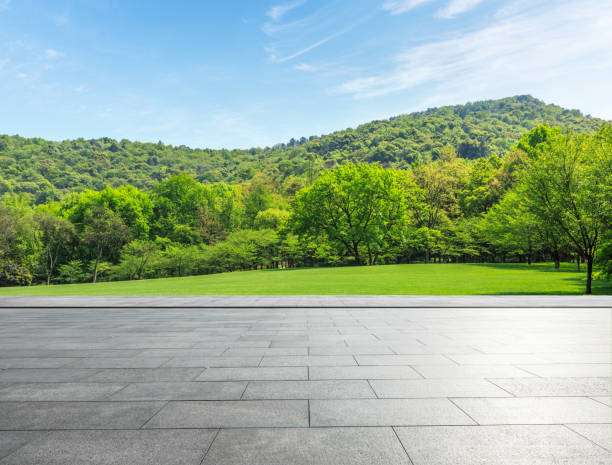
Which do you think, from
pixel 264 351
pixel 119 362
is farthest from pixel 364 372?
pixel 119 362

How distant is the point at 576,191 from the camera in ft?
68.6

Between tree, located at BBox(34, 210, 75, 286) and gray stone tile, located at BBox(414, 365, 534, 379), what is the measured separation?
5426 centimetres

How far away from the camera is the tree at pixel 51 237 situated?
47344 millimetres

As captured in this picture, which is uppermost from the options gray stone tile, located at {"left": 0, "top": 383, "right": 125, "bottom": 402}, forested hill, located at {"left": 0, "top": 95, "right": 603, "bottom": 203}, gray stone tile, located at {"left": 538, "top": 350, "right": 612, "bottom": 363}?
forested hill, located at {"left": 0, "top": 95, "right": 603, "bottom": 203}

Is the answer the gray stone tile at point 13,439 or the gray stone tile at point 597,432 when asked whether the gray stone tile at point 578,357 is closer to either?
the gray stone tile at point 597,432

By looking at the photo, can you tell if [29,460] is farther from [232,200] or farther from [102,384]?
[232,200]

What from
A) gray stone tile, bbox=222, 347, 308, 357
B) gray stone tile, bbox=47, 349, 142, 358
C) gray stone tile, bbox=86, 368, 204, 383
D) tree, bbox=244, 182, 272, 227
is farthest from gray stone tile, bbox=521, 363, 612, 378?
tree, bbox=244, 182, 272, 227

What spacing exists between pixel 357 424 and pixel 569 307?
1121 cm

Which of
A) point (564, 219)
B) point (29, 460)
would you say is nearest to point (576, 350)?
point (29, 460)

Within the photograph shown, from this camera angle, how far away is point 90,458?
8.86ft

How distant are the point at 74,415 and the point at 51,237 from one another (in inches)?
2157

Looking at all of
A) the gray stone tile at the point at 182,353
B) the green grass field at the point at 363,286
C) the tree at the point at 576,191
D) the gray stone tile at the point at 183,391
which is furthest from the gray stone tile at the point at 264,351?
the tree at the point at 576,191

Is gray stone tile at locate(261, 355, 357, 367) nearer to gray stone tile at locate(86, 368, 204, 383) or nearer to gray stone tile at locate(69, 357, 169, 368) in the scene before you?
gray stone tile at locate(86, 368, 204, 383)

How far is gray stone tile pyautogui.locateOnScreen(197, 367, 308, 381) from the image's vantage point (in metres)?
4.68
